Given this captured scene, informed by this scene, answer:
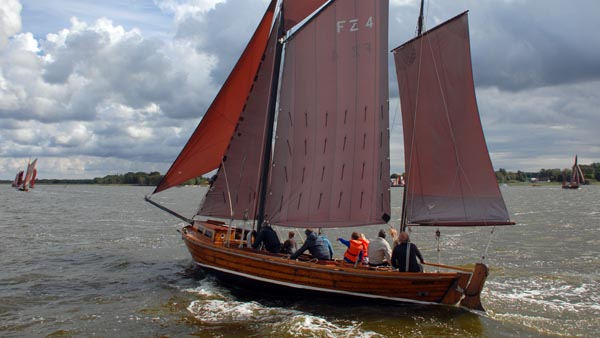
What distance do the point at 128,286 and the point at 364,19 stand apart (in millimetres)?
12421

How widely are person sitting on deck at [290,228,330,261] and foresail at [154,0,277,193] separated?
5.07 m

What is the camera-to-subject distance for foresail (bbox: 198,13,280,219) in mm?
17844

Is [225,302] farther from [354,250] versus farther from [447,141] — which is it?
[447,141]

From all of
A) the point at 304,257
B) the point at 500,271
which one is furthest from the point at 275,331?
the point at 500,271

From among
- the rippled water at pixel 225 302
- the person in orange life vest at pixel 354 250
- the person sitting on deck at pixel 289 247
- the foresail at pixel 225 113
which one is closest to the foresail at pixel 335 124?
the person sitting on deck at pixel 289 247

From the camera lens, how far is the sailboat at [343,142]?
604 inches

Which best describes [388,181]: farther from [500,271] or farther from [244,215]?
[500,271]

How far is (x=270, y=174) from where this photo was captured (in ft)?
57.1

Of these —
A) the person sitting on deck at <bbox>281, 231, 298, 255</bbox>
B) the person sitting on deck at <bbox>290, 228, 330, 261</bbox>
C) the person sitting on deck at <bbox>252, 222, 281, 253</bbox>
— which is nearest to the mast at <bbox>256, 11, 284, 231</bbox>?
the person sitting on deck at <bbox>252, 222, 281, 253</bbox>

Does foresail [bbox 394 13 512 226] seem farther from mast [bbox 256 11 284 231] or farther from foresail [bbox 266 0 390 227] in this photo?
mast [bbox 256 11 284 231]

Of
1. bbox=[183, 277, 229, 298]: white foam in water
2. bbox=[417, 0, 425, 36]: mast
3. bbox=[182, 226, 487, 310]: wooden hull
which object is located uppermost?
bbox=[417, 0, 425, 36]: mast

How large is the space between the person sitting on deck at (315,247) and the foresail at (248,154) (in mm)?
3192

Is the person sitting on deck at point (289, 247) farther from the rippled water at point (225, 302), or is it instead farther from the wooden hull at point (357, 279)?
the rippled water at point (225, 302)

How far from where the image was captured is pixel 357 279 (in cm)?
1424
